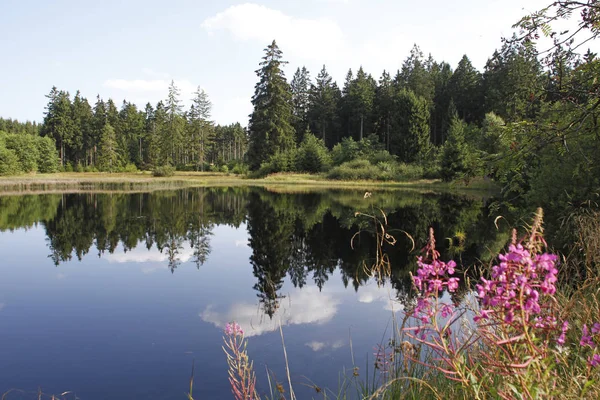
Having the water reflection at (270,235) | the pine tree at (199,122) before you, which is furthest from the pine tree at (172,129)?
the water reflection at (270,235)

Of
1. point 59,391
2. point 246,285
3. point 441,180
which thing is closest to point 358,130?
point 441,180

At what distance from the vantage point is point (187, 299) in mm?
8211

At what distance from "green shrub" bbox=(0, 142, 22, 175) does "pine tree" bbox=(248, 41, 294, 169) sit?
29.8 metres

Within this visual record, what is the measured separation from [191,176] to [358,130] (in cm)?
2626

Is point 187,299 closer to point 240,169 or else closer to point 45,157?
point 240,169

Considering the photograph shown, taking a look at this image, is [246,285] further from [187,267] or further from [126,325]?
A: [126,325]

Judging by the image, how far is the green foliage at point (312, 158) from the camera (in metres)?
50.9

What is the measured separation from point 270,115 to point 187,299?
160 ft

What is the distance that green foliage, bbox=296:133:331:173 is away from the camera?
50.9 meters

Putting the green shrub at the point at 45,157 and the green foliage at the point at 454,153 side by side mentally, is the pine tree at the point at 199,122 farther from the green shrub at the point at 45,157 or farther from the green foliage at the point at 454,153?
the green foliage at the point at 454,153

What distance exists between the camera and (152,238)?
14531 mm

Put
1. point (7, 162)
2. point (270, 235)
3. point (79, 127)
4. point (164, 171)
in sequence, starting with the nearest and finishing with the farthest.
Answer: point (270, 235)
point (7, 162)
point (164, 171)
point (79, 127)

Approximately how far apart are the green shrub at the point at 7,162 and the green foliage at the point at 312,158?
118 ft

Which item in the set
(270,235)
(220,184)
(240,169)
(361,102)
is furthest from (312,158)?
(270,235)
